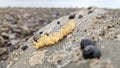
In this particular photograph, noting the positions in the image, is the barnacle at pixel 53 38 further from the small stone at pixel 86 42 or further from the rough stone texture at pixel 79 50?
the small stone at pixel 86 42

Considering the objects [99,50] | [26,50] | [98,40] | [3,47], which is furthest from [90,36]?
[3,47]

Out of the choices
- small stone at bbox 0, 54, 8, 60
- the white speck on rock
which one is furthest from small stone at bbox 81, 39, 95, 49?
small stone at bbox 0, 54, 8, 60

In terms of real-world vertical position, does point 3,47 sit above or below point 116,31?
below

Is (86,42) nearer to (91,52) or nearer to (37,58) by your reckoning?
(91,52)

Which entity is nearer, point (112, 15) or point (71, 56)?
point (71, 56)

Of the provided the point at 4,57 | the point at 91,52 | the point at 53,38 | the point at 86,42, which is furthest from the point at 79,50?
the point at 4,57

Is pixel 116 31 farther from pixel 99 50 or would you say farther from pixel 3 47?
pixel 3 47

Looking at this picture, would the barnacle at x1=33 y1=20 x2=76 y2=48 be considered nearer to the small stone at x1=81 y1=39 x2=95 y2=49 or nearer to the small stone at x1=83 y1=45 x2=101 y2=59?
the small stone at x1=81 y1=39 x2=95 y2=49

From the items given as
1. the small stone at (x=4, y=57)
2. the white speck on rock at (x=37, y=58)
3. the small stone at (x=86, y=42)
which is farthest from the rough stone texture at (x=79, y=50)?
the small stone at (x=4, y=57)
